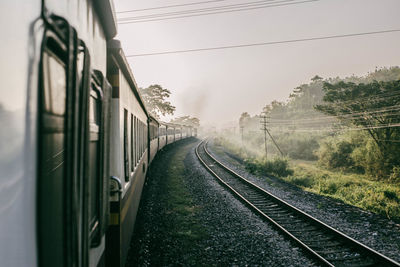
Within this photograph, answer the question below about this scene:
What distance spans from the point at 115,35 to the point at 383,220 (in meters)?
8.39

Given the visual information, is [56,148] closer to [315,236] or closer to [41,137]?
[41,137]

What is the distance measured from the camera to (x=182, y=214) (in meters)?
7.03

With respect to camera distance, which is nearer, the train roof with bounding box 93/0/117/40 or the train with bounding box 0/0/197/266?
the train with bounding box 0/0/197/266

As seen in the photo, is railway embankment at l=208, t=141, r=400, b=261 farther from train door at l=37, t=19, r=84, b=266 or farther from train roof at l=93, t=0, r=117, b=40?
train roof at l=93, t=0, r=117, b=40

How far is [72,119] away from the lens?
123 cm

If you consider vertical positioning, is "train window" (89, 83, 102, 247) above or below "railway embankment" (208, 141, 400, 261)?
above

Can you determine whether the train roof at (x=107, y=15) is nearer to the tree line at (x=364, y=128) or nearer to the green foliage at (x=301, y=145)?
the tree line at (x=364, y=128)

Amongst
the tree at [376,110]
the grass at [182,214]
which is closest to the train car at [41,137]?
the grass at [182,214]

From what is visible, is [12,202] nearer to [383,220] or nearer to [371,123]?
[383,220]

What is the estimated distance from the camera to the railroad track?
4.55m

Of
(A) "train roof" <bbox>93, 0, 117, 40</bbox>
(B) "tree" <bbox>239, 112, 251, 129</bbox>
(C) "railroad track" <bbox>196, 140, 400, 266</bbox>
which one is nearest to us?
(A) "train roof" <bbox>93, 0, 117, 40</bbox>

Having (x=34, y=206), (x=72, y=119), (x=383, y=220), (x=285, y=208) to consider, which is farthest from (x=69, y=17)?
(x=383, y=220)

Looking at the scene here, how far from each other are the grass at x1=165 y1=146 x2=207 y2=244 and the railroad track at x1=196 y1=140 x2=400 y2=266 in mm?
1874

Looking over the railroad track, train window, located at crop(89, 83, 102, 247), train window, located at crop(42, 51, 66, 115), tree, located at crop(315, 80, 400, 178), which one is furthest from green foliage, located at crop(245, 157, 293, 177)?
train window, located at crop(42, 51, 66, 115)
